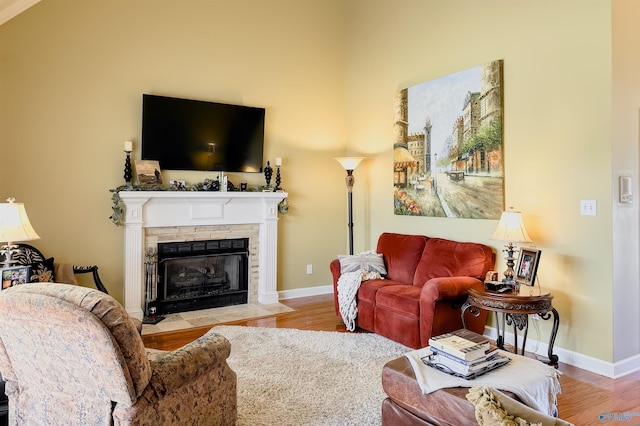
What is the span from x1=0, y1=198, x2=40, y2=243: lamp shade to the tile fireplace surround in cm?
151

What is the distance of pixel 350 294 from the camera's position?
434 cm

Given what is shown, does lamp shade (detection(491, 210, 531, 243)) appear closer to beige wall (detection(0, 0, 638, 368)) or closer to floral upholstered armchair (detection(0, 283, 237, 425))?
beige wall (detection(0, 0, 638, 368))

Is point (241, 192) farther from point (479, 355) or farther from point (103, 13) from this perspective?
point (479, 355)

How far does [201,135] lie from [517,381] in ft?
13.7

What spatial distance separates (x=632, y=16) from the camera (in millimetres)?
3316

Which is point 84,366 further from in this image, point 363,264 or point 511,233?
point 363,264

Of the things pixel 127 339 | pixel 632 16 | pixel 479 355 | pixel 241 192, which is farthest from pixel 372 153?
pixel 127 339

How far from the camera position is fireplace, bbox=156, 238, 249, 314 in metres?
4.91

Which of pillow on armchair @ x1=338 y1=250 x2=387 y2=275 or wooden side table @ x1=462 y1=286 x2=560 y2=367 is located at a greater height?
pillow on armchair @ x1=338 y1=250 x2=387 y2=275

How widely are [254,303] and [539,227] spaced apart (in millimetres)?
3372

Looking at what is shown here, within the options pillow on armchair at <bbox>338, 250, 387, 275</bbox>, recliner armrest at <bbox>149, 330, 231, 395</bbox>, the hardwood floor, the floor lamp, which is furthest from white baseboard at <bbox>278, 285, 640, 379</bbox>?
recliner armrest at <bbox>149, 330, 231, 395</bbox>

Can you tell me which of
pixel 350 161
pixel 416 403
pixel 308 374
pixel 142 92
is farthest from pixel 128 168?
pixel 416 403

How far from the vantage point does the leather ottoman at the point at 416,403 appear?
188 centimetres

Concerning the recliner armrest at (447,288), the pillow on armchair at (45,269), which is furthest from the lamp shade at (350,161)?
the pillow on armchair at (45,269)
